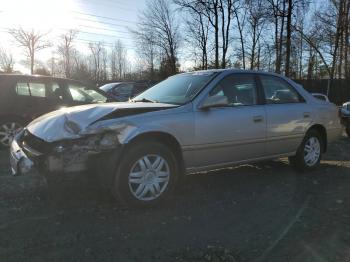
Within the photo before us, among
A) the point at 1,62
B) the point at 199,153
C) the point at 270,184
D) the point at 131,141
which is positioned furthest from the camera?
the point at 1,62

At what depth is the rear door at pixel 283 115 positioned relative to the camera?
19.2ft

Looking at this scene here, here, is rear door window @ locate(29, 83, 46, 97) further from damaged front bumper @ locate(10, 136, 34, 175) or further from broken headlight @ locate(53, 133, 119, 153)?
broken headlight @ locate(53, 133, 119, 153)

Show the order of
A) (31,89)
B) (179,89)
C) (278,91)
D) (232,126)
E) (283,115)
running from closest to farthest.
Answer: (232,126) < (179,89) < (283,115) < (278,91) < (31,89)

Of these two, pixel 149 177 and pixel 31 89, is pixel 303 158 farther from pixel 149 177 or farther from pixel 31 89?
pixel 31 89

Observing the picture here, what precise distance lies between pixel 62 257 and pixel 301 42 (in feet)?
117

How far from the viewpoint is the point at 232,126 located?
17.2 ft

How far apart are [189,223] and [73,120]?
1632 mm

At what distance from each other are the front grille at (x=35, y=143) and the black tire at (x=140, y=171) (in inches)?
30.1

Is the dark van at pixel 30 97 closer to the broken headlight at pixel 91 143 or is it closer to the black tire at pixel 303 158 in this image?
the black tire at pixel 303 158

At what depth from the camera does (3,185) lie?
5484 mm

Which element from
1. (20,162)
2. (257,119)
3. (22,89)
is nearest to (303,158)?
Answer: (257,119)

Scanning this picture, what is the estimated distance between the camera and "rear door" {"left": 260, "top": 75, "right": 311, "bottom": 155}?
5.86m

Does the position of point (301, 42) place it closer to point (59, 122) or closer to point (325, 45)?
point (325, 45)

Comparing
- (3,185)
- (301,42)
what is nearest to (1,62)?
(301,42)
